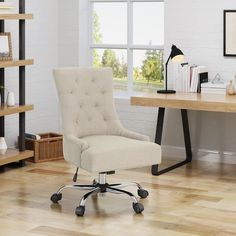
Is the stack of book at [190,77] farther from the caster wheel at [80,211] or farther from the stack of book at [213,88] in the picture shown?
the caster wheel at [80,211]

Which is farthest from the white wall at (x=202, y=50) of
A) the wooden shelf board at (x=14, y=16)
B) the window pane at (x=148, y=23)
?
the wooden shelf board at (x=14, y=16)

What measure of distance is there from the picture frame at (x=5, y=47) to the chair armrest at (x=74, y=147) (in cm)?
140

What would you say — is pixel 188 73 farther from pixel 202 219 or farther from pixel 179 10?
pixel 202 219

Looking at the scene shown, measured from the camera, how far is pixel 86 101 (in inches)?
212

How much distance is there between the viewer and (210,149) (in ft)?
22.1

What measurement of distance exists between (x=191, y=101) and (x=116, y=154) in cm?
127

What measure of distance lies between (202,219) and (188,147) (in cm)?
192

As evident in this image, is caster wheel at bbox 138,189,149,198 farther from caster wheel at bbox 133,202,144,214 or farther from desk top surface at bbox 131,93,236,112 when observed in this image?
desk top surface at bbox 131,93,236,112

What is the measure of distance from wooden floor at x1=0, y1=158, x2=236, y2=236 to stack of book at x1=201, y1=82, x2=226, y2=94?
720 millimetres

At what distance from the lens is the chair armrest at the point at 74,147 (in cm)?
491

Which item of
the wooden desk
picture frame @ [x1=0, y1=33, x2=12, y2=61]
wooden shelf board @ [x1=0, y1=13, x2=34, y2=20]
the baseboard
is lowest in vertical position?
the baseboard

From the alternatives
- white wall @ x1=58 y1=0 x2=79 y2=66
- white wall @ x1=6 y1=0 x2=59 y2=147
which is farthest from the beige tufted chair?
white wall @ x1=58 y1=0 x2=79 y2=66

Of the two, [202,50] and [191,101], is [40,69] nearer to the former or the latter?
[202,50]

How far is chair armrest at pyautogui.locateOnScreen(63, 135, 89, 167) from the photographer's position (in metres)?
4.91
